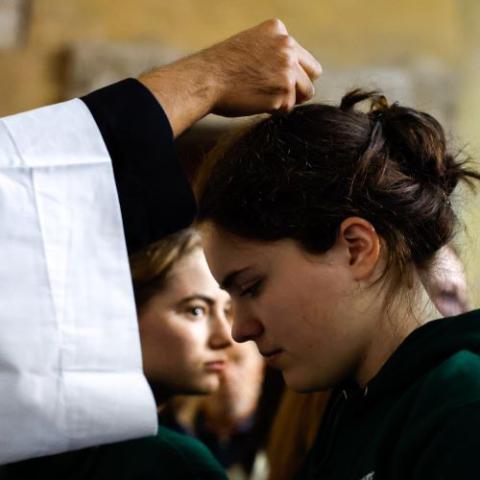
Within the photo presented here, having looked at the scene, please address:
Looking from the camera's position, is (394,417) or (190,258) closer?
(394,417)

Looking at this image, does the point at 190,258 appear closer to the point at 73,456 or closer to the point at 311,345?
the point at 73,456

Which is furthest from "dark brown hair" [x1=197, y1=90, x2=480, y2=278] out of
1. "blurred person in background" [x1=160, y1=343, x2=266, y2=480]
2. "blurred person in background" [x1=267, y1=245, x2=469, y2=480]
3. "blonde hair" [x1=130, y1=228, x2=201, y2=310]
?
"blurred person in background" [x1=160, y1=343, x2=266, y2=480]

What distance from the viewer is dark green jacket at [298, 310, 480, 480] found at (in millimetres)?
1272

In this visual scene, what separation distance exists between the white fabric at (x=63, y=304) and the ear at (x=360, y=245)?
1.19 feet

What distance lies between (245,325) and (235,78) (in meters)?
0.37

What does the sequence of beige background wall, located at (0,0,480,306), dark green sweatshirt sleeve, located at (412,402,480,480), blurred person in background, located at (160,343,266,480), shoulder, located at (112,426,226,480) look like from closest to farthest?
1. dark green sweatshirt sleeve, located at (412,402,480,480)
2. shoulder, located at (112,426,226,480)
3. blurred person in background, located at (160,343,266,480)
4. beige background wall, located at (0,0,480,306)

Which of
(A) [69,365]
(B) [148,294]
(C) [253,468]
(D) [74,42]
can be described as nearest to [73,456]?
(B) [148,294]

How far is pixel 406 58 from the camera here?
4590 millimetres

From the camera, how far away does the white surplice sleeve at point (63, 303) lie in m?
1.31

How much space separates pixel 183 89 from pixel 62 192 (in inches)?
7.9

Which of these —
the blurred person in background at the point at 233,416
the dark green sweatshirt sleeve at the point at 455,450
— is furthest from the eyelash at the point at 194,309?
the dark green sweatshirt sleeve at the point at 455,450

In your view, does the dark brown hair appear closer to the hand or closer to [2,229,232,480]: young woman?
the hand

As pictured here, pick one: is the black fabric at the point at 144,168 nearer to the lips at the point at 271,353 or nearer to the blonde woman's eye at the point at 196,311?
the lips at the point at 271,353

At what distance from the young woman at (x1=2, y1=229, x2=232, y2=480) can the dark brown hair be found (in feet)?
1.50
